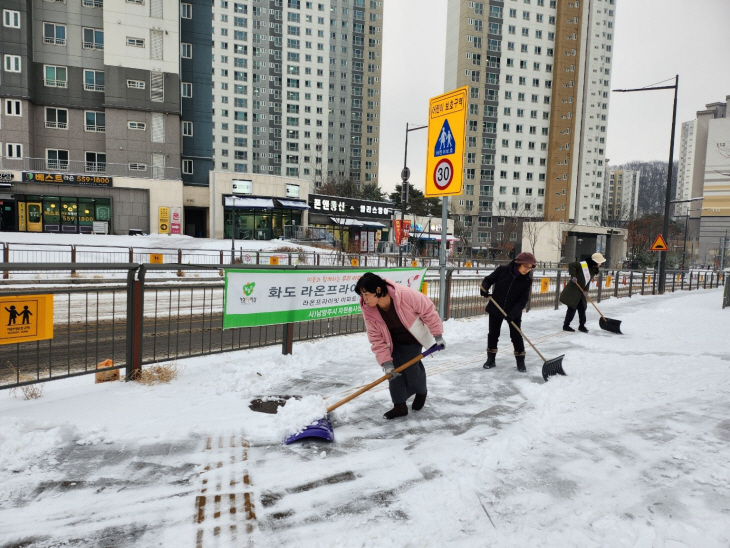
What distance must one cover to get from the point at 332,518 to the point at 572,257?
210 ft

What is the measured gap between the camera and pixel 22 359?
566 centimetres

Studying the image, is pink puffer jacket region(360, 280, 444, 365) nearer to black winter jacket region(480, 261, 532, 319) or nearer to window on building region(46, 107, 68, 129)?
black winter jacket region(480, 261, 532, 319)

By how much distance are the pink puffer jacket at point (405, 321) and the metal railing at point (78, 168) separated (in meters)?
39.3

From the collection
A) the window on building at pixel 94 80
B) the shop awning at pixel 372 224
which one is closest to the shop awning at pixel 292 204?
the shop awning at pixel 372 224

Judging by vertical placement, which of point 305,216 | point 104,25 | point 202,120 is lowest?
point 305,216

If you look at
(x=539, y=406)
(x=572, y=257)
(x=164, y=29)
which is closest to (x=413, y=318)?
A: (x=539, y=406)

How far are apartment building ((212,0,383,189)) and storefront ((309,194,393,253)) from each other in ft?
107

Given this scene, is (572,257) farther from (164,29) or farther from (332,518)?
(332,518)

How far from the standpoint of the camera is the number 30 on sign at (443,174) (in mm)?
7047

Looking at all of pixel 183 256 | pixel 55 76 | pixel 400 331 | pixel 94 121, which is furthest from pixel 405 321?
pixel 55 76

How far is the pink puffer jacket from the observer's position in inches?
169

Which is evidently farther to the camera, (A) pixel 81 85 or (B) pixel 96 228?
(A) pixel 81 85

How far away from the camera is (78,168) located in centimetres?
3772

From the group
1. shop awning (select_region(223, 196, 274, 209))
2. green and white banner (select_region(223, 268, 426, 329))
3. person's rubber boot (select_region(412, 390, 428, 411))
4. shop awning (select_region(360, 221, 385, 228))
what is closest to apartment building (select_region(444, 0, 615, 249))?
shop awning (select_region(360, 221, 385, 228))
